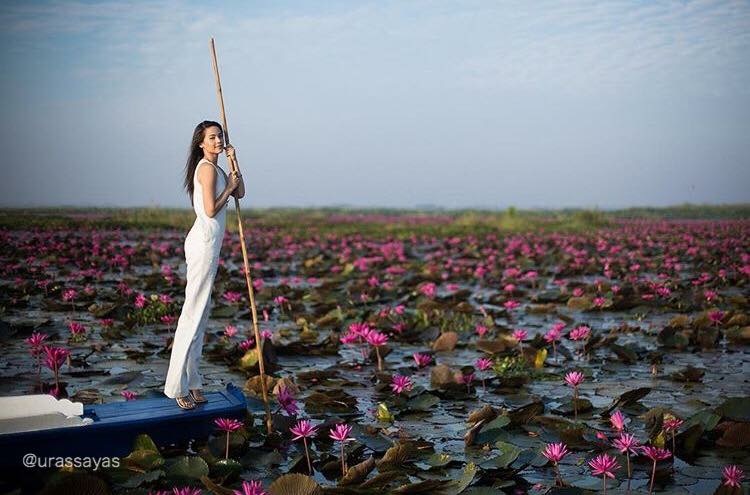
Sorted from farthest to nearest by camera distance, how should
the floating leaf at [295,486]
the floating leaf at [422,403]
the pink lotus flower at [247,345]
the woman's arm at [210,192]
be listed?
the pink lotus flower at [247,345]
the floating leaf at [422,403]
the woman's arm at [210,192]
the floating leaf at [295,486]

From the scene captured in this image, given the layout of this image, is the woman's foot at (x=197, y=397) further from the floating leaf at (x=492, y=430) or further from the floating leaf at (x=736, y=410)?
the floating leaf at (x=736, y=410)

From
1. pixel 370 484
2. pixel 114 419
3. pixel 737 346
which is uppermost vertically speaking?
pixel 114 419

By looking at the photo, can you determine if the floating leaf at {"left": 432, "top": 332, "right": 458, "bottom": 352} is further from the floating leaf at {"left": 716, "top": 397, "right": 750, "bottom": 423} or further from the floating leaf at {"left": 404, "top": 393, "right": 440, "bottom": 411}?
the floating leaf at {"left": 716, "top": 397, "right": 750, "bottom": 423}

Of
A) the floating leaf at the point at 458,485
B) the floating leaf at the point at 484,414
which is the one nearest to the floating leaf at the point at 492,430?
the floating leaf at the point at 484,414

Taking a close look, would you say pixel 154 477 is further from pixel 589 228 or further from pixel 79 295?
pixel 589 228

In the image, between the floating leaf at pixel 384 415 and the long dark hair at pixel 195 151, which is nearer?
the long dark hair at pixel 195 151

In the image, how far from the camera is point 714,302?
8.77 m

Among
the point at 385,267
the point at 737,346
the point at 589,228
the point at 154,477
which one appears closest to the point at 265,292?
the point at 385,267

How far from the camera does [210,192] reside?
3.75m

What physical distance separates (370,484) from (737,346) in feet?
17.5

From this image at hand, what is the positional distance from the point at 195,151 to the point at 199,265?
73 cm

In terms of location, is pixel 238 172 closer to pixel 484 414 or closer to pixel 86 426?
pixel 86 426

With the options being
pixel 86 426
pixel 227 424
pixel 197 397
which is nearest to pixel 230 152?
pixel 197 397

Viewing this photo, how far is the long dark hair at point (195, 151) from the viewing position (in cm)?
391
